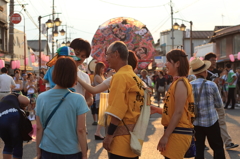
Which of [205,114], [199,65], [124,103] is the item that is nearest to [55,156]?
[124,103]

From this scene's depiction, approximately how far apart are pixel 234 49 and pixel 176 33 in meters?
37.9

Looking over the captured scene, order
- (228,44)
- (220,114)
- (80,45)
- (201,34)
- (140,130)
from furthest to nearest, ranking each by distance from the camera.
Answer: (201,34) → (228,44) → (220,114) → (80,45) → (140,130)

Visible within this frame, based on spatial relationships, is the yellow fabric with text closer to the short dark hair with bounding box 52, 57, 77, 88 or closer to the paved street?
the short dark hair with bounding box 52, 57, 77, 88

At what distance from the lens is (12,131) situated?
5.04m

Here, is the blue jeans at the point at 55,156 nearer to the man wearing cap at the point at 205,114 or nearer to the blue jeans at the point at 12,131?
the blue jeans at the point at 12,131

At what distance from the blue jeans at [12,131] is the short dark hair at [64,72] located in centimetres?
230

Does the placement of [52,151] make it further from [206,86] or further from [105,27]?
[105,27]

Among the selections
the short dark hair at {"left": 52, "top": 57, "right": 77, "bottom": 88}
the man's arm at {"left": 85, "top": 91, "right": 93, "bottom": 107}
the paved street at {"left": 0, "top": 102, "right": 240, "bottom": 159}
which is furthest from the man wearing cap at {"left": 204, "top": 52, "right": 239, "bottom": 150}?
the short dark hair at {"left": 52, "top": 57, "right": 77, "bottom": 88}

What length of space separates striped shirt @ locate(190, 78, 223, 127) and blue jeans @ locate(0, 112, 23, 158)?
2.79 meters

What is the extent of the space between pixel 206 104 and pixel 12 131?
3.05 m

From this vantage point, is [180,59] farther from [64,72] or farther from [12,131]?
[12,131]

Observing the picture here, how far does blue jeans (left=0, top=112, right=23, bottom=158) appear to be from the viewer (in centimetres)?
502

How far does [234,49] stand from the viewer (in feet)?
116

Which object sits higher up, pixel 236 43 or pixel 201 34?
pixel 201 34
